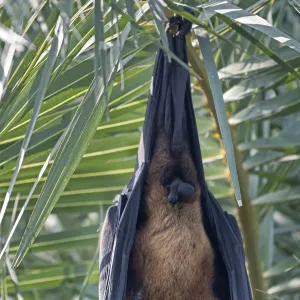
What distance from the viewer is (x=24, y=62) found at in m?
1.85

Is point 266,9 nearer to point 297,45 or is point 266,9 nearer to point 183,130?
point 183,130

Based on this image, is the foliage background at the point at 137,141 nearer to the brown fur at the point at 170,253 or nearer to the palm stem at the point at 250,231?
the palm stem at the point at 250,231

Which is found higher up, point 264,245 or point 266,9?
point 266,9

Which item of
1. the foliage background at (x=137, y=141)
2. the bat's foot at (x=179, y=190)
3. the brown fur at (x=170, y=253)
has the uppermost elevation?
the foliage background at (x=137, y=141)

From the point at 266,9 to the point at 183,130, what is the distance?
0.78m

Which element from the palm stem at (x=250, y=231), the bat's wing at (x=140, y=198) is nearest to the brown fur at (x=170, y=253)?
the bat's wing at (x=140, y=198)

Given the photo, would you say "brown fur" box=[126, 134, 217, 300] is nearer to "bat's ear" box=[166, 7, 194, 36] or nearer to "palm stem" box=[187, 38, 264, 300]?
"palm stem" box=[187, 38, 264, 300]

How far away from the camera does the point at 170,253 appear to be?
2.47 meters

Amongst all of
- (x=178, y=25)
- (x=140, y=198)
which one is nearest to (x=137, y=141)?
(x=140, y=198)

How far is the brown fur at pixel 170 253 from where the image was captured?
8.00 feet

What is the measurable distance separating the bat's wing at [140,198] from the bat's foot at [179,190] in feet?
0.17

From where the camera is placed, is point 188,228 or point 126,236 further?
point 188,228

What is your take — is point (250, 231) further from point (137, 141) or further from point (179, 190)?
point (179, 190)

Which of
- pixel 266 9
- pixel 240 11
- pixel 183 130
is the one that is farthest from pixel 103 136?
pixel 240 11
